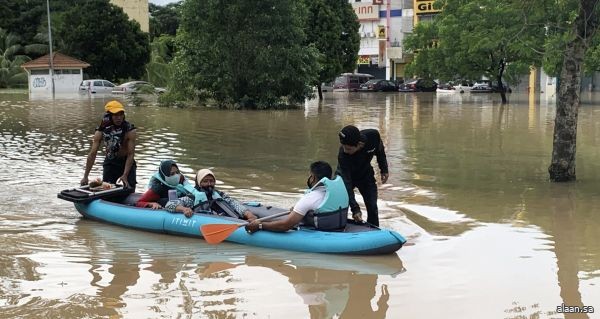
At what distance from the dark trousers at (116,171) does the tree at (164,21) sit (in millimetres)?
69460

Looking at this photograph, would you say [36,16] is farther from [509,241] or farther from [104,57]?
[509,241]

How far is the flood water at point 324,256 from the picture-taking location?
561 centimetres

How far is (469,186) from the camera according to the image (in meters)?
11.2

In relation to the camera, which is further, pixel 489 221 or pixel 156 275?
pixel 489 221

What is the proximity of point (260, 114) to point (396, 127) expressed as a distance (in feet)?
25.8

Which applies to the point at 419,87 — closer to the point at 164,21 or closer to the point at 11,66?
the point at 11,66

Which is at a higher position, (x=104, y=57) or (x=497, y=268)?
(x=104, y=57)

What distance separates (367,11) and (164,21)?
24.3 metres

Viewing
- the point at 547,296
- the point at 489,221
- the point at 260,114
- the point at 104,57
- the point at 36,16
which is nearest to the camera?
the point at 547,296

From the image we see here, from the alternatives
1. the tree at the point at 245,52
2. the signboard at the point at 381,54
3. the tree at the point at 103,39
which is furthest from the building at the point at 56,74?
the signboard at the point at 381,54

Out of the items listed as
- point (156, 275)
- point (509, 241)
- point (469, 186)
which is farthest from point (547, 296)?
point (469, 186)

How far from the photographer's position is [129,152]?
8.55 m

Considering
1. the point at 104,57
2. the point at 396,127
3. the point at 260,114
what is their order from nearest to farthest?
1. the point at 396,127
2. the point at 260,114
3. the point at 104,57

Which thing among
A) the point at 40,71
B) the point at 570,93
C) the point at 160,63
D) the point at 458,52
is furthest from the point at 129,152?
the point at 160,63
